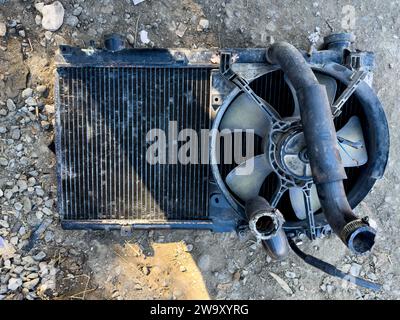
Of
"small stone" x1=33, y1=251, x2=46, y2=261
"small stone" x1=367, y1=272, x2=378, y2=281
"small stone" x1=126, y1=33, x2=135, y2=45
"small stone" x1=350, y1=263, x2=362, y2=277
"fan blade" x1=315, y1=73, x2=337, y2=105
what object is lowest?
"small stone" x1=367, y1=272, x2=378, y2=281

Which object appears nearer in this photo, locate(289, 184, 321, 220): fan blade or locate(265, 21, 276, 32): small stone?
locate(289, 184, 321, 220): fan blade

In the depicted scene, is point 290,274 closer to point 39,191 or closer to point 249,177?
point 249,177

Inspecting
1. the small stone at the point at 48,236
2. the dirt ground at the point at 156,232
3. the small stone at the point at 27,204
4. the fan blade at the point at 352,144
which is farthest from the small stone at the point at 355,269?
the small stone at the point at 27,204

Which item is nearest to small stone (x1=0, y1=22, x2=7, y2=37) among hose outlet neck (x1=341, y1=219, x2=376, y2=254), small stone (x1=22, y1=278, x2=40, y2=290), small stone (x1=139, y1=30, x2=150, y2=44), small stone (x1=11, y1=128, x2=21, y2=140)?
small stone (x1=11, y1=128, x2=21, y2=140)

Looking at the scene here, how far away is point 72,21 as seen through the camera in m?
3.62

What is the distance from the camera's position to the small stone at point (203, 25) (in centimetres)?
367

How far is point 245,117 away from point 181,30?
41.1 inches

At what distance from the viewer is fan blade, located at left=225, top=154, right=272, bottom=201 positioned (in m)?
3.13

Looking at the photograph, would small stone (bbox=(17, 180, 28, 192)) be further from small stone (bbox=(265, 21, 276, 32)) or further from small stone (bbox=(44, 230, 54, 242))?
small stone (bbox=(265, 21, 276, 32))

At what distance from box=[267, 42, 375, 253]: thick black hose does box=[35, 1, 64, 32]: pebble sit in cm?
213

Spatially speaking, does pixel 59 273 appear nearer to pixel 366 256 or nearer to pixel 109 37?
pixel 109 37

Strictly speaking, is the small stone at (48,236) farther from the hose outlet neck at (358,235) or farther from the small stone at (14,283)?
the hose outlet neck at (358,235)

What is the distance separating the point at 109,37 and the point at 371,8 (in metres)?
2.21
